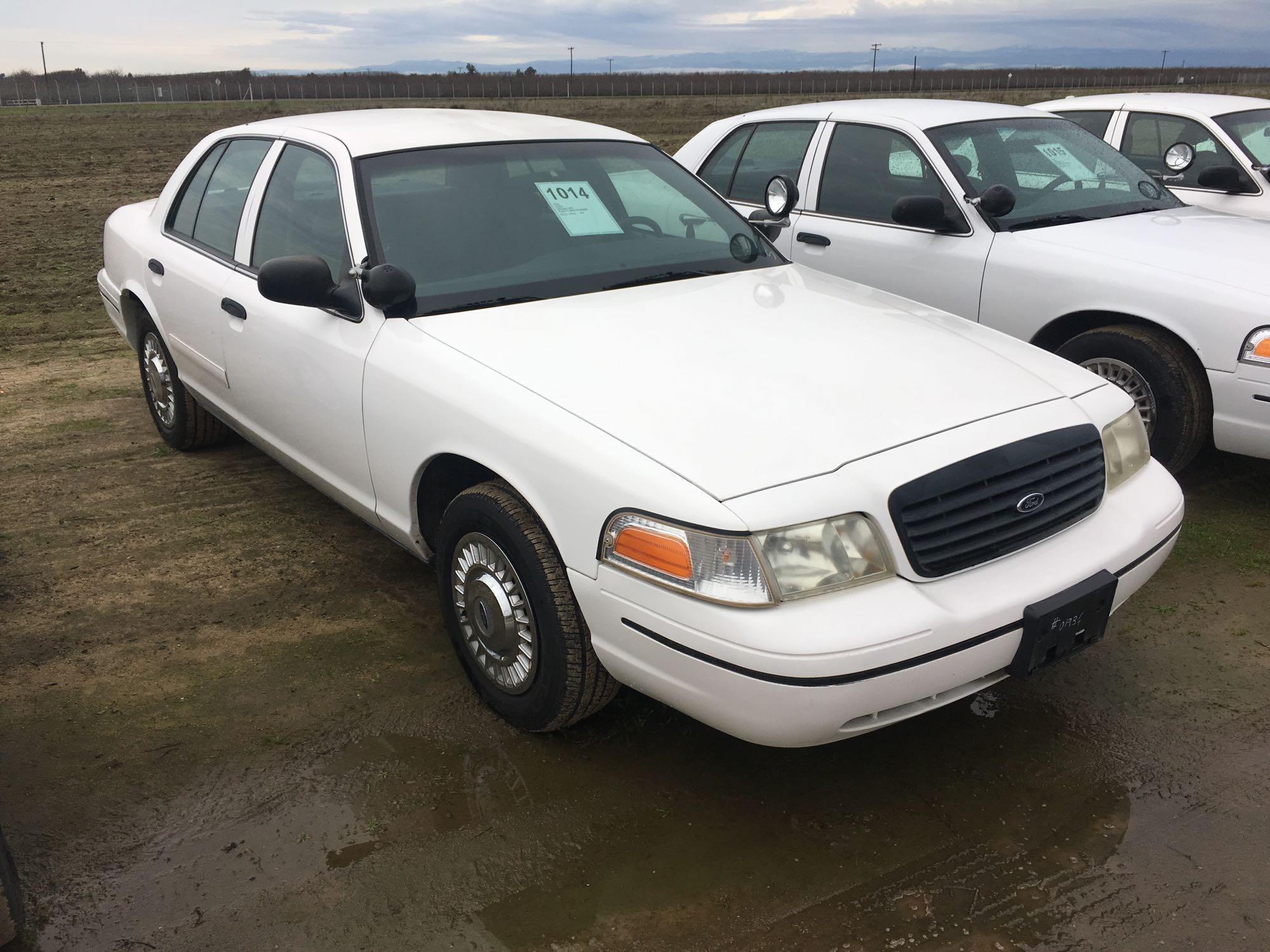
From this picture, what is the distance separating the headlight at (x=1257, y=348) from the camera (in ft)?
14.1

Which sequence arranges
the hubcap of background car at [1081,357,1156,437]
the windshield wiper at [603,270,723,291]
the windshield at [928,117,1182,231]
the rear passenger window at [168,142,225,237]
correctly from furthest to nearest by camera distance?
the windshield at [928,117,1182,231]
the rear passenger window at [168,142,225,237]
the hubcap of background car at [1081,357,1156,437]
the windshield wiper at [603,270,723,291]

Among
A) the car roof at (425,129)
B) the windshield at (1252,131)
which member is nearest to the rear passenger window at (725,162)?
the car roof at (425,129)

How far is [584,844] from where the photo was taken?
2.73 metres

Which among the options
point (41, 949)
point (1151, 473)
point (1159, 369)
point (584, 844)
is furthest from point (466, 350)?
point (1159, 369)

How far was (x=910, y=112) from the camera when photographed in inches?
228

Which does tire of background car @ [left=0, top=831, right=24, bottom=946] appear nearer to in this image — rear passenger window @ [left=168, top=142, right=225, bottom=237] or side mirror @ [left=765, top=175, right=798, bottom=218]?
rear passenger window @ [left=168, top=142, right=225, bottom=237]

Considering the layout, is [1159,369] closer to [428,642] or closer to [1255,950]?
[1255,950]

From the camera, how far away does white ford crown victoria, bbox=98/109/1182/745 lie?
2.47 metres

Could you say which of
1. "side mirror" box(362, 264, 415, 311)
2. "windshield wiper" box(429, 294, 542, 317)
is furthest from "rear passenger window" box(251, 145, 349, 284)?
"windshield wiper" box(429, 294, 542, 317)

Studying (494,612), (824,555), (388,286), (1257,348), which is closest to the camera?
(824,555)

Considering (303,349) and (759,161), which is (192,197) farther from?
(759,161)

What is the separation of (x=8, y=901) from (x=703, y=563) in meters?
1.72

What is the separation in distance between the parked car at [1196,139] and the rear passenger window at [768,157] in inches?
80.0

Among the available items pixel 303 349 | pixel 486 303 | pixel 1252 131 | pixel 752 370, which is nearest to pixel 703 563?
pixel 752 370
